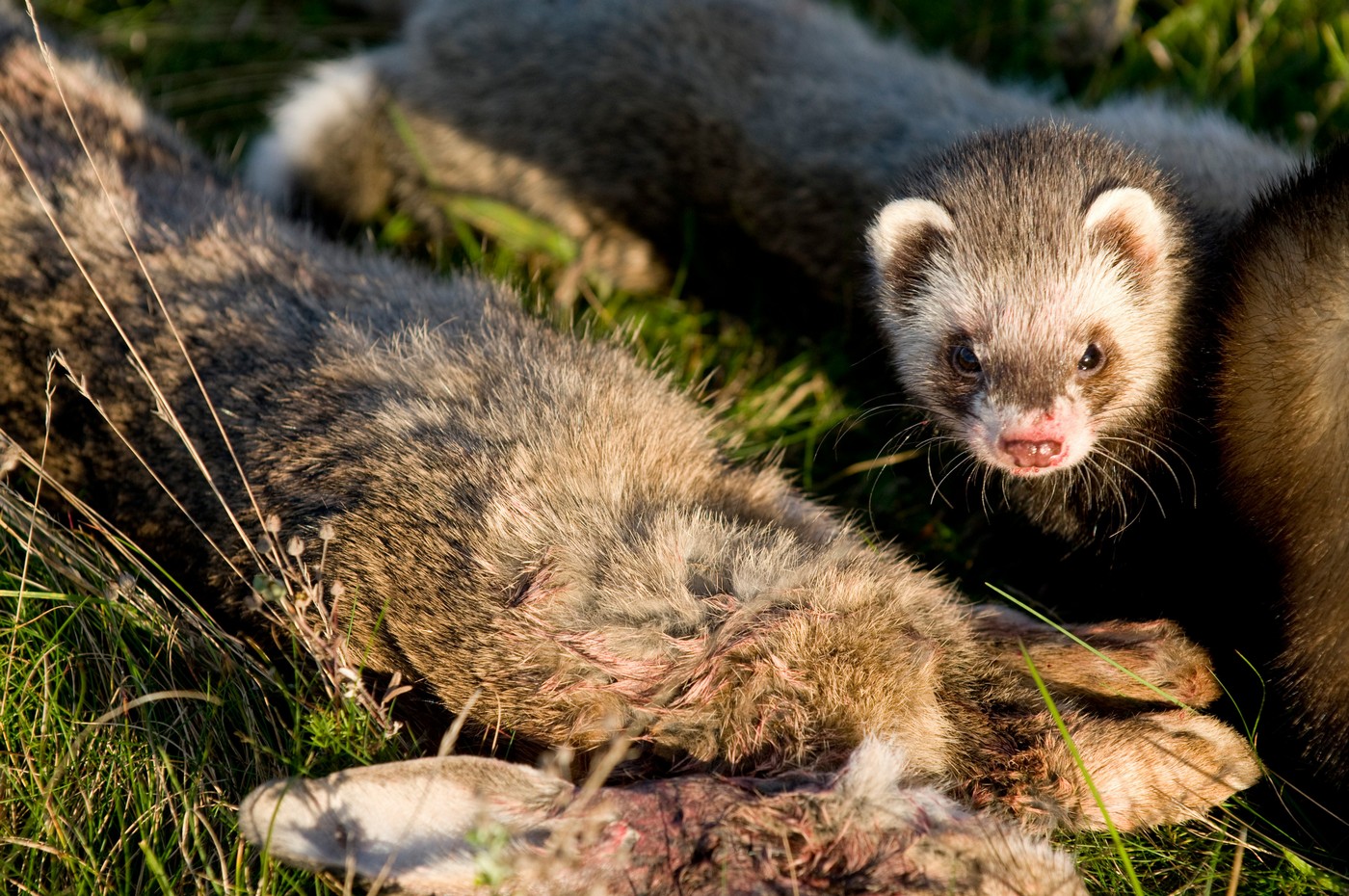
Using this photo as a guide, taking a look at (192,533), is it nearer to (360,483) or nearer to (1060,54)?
(360,483)

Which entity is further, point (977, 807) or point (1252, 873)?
point (1252, 873)

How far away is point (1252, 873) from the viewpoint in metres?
3.69

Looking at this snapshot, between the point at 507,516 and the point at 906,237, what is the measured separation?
1.72 meters

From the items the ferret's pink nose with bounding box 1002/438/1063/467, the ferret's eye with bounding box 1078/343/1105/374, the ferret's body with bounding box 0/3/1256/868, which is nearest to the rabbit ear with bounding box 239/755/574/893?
the ferret's body with bounding box 0/3/1256/868

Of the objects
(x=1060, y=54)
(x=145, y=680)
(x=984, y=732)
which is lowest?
(x=145, y=680)

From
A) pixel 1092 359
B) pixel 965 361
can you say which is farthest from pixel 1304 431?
pixel 965 361

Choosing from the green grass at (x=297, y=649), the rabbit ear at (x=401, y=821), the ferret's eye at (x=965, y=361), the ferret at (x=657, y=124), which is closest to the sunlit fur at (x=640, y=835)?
the rabbit ear at (x=401, y=821)

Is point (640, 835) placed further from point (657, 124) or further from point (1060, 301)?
point (657, 124)

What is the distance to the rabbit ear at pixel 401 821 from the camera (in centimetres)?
287

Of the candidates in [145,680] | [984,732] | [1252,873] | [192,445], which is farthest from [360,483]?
[1252,873]

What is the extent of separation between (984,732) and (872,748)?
47cm

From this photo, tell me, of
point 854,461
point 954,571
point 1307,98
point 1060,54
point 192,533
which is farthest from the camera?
point 1060,54

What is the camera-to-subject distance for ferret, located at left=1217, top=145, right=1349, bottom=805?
3.62 m

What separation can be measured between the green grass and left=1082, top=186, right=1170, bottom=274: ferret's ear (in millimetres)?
1146
